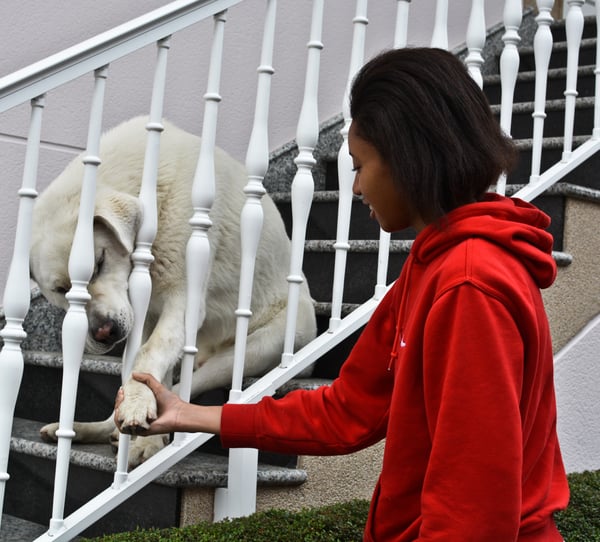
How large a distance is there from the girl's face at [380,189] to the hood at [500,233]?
61mm

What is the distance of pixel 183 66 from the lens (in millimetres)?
4508

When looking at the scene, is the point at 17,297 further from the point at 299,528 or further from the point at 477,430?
the point at 477,430

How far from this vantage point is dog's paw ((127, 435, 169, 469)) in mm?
2635

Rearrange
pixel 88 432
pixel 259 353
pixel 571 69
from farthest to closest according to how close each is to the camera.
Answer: pixel 571 69 < pixel 259 353 < pixel 88 432

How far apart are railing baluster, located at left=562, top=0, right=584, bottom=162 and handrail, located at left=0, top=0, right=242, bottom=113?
1.57 m

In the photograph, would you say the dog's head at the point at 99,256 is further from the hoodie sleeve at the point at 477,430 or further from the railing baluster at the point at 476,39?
the hoodie sleeve at the point at 477,430

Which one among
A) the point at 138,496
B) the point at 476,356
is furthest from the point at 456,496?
the point at 138,496

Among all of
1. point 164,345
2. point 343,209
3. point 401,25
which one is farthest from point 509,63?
point 164,345

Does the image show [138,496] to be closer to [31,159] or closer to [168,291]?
[168,291]

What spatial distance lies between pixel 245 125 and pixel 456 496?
145 inches

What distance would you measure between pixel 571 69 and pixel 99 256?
2.01 m

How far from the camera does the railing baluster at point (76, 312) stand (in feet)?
7.68

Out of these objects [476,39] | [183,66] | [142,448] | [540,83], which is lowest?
[142,448]

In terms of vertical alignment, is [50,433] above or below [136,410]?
below
